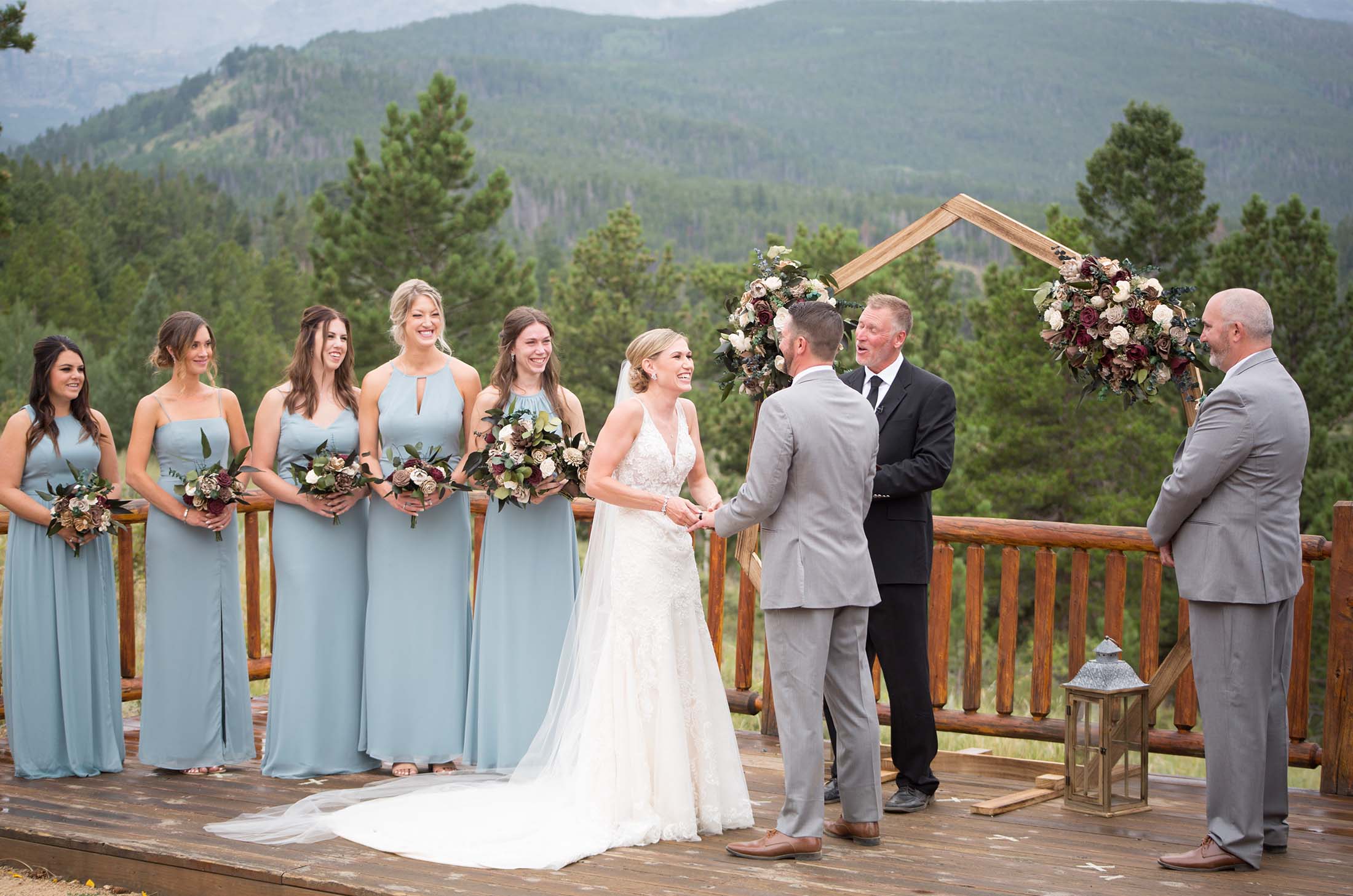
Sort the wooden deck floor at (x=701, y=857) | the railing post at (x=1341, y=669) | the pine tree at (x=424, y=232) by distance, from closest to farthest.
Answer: the wooden deck floor at (x=701, y=857), the railing post at (x=1341, y=669), the pine tree at (x=424, y=232)

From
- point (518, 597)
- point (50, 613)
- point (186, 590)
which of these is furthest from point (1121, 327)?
point (50, 613)

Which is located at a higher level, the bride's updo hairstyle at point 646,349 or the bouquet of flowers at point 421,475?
the bride's updo hairstyle at point 646,349

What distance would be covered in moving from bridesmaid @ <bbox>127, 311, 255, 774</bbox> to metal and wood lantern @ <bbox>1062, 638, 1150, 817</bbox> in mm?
3739

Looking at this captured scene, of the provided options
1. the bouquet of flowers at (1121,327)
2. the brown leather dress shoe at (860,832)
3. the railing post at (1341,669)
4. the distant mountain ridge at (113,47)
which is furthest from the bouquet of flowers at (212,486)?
the distant mountain ridge at (113,47)

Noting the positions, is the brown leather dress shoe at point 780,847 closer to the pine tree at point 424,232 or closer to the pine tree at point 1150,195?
the pine tree at point 1150,195

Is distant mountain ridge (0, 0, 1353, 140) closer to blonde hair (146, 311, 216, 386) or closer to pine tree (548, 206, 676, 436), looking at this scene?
pine tree (548, 206, 676, 436)

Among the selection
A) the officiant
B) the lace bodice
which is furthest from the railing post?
the lace bodice

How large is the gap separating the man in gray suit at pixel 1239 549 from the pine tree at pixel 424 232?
19077mm

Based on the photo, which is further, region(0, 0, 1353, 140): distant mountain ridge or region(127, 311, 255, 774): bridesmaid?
region(0, 0, 1353, 140): distant mountain ridge

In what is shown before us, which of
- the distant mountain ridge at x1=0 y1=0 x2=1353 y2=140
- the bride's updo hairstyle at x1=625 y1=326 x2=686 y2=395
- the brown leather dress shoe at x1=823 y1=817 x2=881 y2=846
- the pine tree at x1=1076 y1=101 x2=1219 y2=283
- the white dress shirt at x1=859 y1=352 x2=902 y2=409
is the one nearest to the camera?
the brown leather dress shoe at x1=823 y1=817 x2=881 y2=846

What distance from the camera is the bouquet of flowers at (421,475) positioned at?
5.40 m

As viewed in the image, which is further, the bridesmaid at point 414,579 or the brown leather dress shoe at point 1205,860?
the bridesmaid at point 414,579

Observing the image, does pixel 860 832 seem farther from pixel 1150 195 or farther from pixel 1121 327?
pixel 1150 195

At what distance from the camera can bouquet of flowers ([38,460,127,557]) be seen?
17.7 ft
